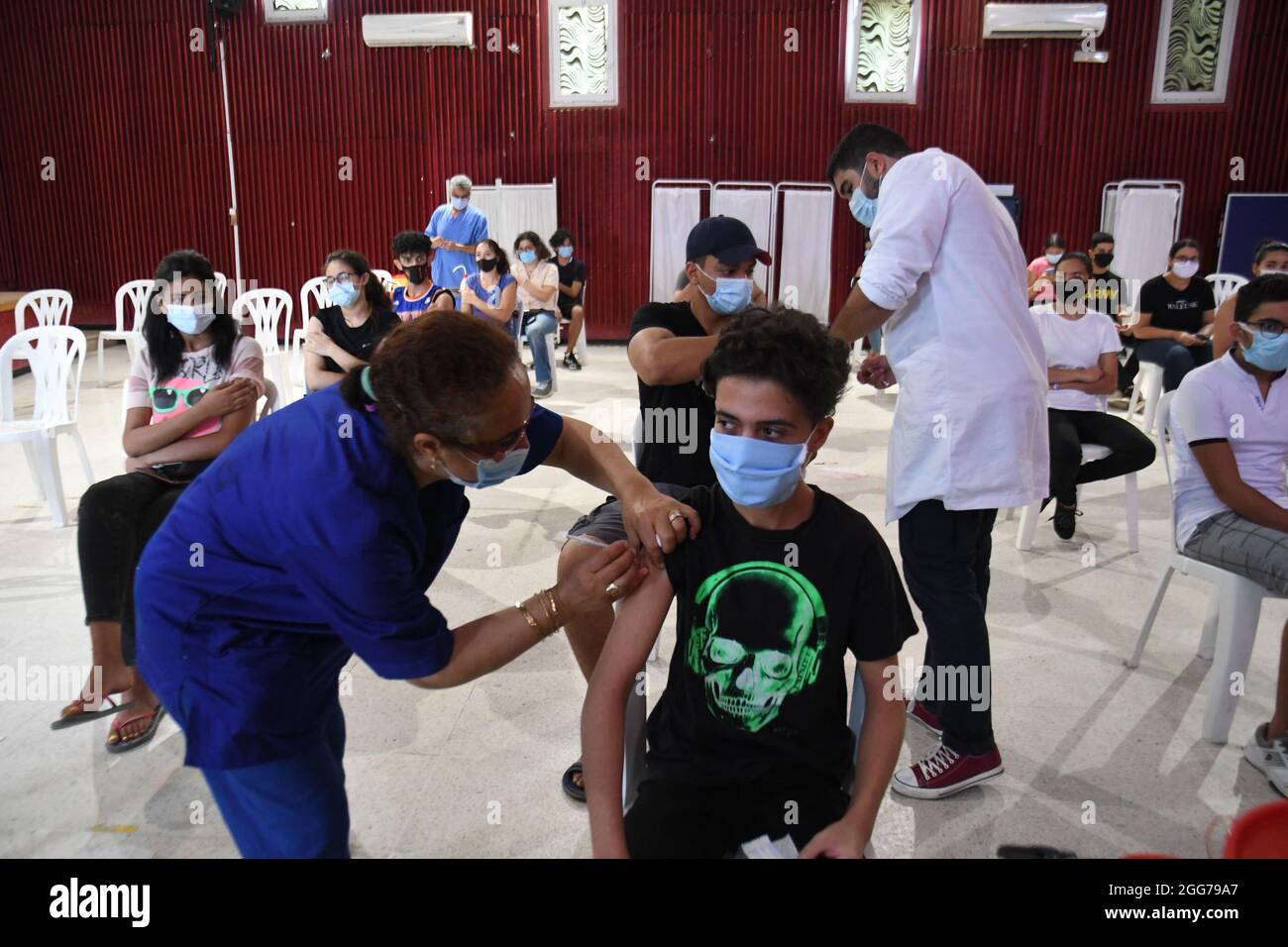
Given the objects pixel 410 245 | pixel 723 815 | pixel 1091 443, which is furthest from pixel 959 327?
pixel 410 245

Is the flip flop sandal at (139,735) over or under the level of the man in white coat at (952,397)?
under

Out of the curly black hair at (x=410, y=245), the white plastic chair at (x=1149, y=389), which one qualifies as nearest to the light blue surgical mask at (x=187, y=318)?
the curly black hair at (x=410, y=245)

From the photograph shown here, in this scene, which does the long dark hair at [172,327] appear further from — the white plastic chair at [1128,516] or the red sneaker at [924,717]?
the white plastic chair at [1128,516]

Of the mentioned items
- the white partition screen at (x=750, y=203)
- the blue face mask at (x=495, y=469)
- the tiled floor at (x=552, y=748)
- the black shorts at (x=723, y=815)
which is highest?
the white partition screen at (x=750, y=203)

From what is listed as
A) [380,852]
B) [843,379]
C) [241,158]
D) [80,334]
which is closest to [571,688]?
[380,852]

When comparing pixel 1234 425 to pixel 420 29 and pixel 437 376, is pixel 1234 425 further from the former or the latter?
pixel 420 29

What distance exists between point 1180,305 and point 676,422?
15.6ft

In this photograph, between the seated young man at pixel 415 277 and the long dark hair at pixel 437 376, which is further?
the seated young man at pixel 415 277

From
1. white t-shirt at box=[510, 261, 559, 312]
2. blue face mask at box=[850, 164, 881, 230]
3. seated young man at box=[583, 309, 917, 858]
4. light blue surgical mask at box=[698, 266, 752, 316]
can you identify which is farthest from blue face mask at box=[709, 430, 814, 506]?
white t-shirt at box=[510, 261, 559, 312]

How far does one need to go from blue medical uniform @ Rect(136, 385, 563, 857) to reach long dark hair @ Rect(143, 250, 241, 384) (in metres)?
1.52

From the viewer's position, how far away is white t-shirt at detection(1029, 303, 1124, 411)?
3766mm

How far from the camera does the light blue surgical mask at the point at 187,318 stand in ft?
8.59

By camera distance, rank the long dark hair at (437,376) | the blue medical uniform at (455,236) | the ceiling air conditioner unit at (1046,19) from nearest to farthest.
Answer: the long dark hair at (437,376) → the blue medical uniform at (455,236) → the ceiling air conditioner unit at (1046,19)

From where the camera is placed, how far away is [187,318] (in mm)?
2631
